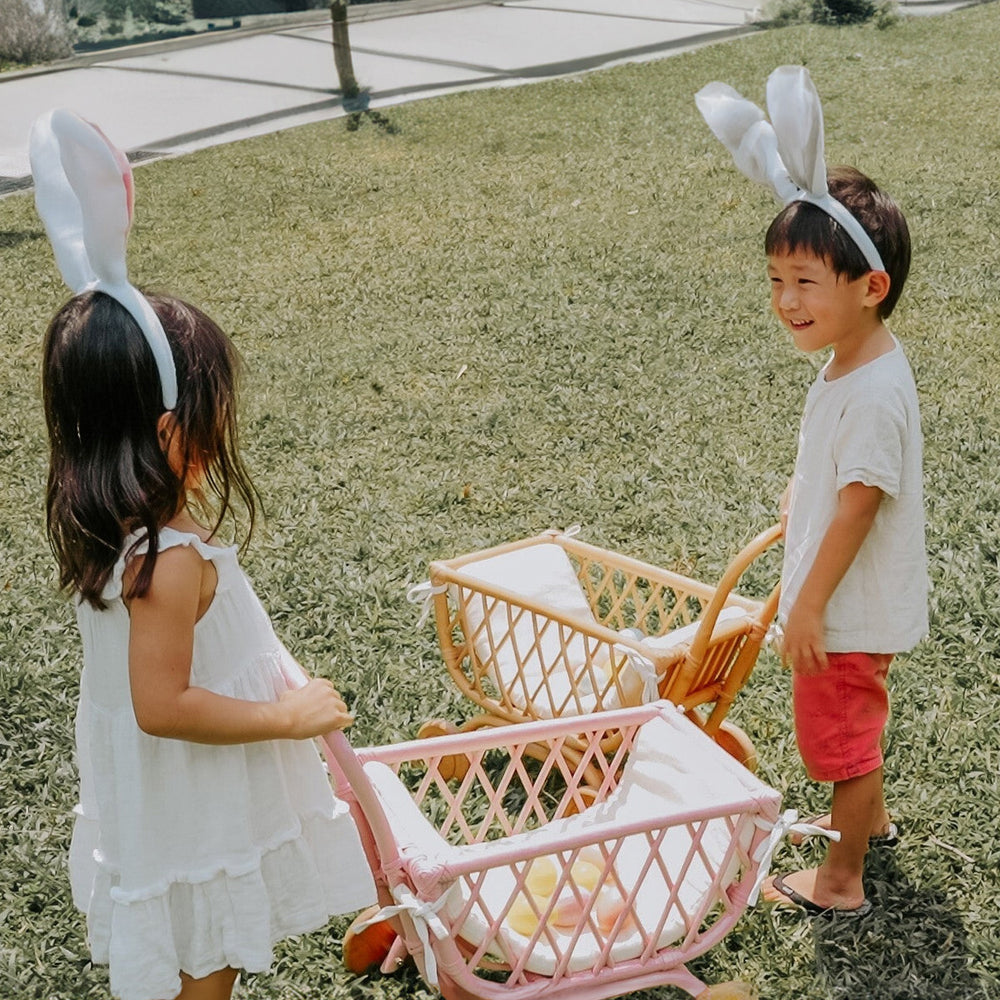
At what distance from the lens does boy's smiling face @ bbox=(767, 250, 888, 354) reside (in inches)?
83.3

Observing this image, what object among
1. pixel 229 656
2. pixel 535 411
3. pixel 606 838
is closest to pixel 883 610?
pixel 606 838

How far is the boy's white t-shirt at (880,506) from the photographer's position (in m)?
2.11

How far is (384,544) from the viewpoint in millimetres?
3775

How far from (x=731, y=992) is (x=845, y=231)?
50.5 inches

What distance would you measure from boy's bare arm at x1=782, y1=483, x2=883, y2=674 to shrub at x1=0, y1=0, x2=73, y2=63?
37.2ft

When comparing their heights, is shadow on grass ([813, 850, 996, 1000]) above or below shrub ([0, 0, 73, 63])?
below

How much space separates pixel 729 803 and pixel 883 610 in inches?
18.9

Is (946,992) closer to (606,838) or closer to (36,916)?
(606,838)

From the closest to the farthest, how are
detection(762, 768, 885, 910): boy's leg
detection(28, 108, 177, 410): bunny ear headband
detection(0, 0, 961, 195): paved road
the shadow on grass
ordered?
1. detection(28, 108, 177, 410): bunny ear headband
2. the shadow on grass
3. detection(762, 768, 885, 910): boy's leg
4. detection(0, 0, 961, 195): paved road

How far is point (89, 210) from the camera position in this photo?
1529mm

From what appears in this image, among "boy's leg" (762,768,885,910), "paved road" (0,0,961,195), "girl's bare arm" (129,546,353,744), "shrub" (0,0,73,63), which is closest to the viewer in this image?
"girl's bare arm" (129,546,353,744)

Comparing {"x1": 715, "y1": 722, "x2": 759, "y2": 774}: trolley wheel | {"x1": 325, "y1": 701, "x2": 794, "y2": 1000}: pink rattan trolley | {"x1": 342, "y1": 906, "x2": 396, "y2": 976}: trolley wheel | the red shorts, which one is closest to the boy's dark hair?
the red shorts

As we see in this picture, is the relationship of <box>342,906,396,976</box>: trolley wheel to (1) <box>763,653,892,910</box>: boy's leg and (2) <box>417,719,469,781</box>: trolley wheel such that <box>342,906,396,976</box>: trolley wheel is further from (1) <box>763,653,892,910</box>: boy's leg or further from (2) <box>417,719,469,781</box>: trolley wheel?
(1) <box>763,653,892,910</box>: boy's leg

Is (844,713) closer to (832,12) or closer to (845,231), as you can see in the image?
(845,231)
